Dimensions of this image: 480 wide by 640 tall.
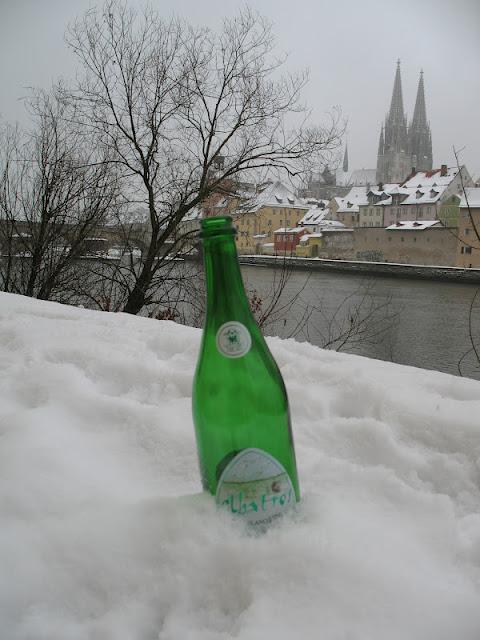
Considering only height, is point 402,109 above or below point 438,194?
above

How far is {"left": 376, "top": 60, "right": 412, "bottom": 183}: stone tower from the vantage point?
69.9 m

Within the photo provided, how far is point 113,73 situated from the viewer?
657 centimetres

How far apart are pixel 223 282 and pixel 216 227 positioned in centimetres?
9

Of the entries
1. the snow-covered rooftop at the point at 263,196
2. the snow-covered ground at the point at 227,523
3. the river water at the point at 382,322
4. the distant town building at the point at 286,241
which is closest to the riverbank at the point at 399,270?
the river water at the point at 382,322

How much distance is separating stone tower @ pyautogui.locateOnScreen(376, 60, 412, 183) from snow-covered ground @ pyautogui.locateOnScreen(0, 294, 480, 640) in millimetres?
75375

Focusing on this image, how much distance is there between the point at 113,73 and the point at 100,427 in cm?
705

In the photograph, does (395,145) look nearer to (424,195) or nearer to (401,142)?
(401,142)

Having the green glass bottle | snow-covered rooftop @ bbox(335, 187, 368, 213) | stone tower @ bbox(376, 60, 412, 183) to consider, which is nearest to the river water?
the green glass bottle

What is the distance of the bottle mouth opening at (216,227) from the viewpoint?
653 mm

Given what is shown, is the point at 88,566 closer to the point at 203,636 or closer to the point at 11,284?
the point at 203,636

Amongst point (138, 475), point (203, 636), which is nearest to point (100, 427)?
point (138, 475)

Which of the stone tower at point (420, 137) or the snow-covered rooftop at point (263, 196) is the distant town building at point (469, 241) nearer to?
the snow-covered rooftop at point (263, 196)

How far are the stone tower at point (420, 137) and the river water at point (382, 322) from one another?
60078mm

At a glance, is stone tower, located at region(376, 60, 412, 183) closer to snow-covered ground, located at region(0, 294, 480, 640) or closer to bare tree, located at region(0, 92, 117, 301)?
bare tree, located at region(0, 92, 117, 301)
